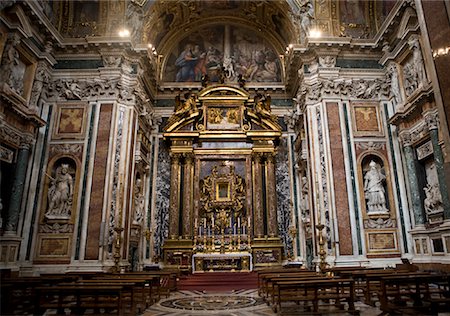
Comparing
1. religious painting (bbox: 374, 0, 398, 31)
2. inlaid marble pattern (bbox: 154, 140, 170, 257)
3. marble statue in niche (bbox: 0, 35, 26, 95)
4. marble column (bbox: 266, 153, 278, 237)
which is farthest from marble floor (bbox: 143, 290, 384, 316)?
religious painting (bbox: 374, 0, 398, 31)

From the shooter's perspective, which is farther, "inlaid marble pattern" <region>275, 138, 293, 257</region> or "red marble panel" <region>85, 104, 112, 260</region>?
"inlaid marble pattern" <region>275, 138, 293, 257</region>

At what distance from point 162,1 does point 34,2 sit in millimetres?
5029

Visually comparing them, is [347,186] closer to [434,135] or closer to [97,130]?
[434,135]

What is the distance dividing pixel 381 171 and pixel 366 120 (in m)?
1.74

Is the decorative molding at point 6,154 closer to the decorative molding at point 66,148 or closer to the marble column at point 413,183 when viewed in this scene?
the decorative molding at point 66,148

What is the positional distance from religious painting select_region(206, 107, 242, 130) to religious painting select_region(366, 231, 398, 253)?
6726 millimetres

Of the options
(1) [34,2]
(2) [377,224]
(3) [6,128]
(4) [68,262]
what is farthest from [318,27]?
(4) [68,262]

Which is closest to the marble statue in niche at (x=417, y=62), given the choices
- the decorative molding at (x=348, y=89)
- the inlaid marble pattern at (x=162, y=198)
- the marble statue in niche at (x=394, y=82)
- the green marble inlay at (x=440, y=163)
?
the marble statue in niche at (x=394, y=82)

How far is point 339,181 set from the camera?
11.1 m

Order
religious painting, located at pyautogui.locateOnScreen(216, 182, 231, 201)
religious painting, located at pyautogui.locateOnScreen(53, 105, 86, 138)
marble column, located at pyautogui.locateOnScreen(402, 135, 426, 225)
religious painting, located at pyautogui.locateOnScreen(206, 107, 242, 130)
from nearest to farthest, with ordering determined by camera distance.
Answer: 1. marble column, located at pyautogui.locateOnScreen(402, 135, 426, 225)
2. religious painting, located at pyautogui.locateOnScreen(53, 105, 86, 138)
3. religious painting, located at pyautogui.locateOnScreen(216, 182, 231, 201)
4. religious painting, located at pyautogui.locateOnScreen(206, 107, 242, 130)

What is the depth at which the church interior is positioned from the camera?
9711 millimetres

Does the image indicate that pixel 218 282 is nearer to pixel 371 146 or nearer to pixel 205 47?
pixel 371 146

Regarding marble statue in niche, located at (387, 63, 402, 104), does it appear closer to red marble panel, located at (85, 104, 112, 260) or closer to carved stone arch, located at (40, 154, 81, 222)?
red marble panel, located at (85, 104, 112, 260)

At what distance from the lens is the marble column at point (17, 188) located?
948 centimetres
